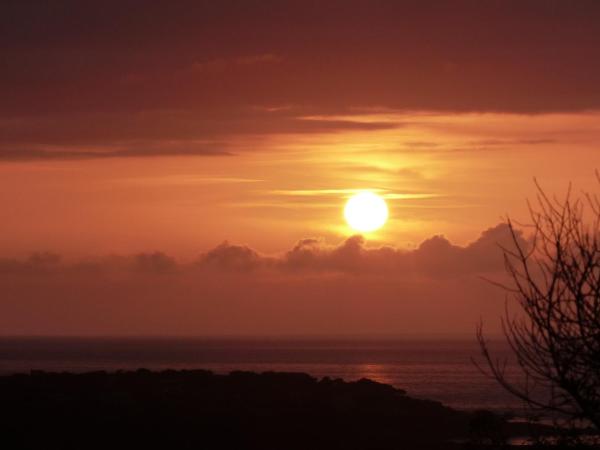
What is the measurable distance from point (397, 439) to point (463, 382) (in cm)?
8643

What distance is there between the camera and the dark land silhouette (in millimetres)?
49531

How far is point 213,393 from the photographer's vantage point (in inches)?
2320

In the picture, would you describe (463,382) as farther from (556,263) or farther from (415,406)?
(556,263)

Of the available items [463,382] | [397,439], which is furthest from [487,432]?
[463,382]

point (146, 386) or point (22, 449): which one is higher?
point (146, 386)

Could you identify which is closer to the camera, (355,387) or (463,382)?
(355,387)

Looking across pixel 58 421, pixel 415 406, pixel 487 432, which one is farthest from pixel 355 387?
pixel 487 432

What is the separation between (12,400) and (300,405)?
629 inches

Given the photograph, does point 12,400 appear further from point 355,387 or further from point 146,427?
point 355,387

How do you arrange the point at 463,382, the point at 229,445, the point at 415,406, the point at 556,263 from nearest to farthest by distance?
the point at 556,263 < the point at 229,445 < the point at 415,406 < the point at 463,382

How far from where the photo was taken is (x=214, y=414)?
53812mm

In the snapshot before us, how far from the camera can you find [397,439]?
54.3 meters

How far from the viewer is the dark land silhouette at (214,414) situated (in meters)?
49.5

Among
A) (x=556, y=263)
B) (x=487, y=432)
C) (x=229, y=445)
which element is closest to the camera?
(x=556, y=263)
